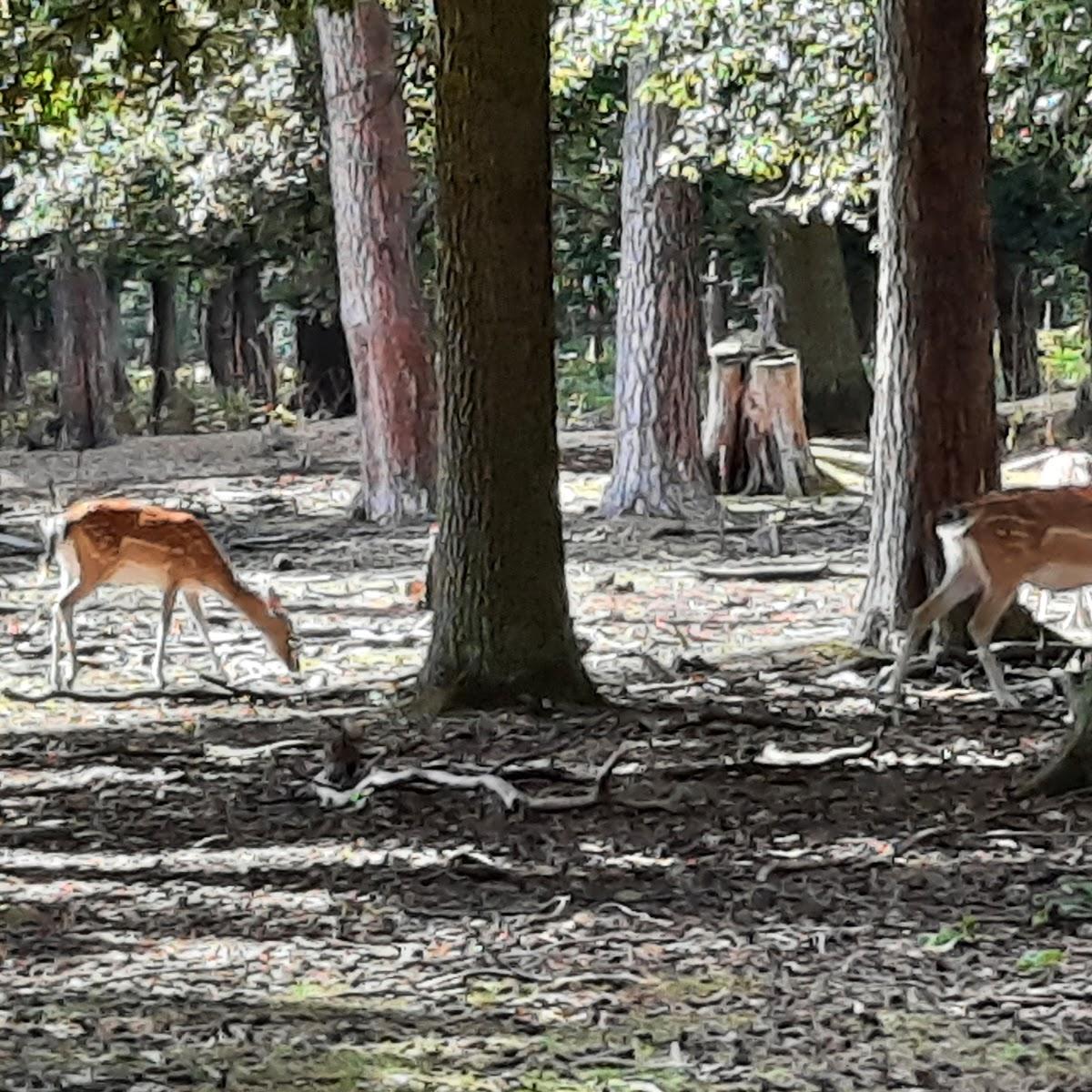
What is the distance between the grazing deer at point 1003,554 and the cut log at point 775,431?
9709 millimetres

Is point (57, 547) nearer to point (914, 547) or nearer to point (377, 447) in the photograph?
point (914, 547)

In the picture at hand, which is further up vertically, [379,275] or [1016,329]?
[379,275]

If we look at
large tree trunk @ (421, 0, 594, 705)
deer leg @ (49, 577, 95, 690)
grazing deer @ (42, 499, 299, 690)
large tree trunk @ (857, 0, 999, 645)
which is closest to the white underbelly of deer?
large tree trunk @ (857, 0, 999, 645)

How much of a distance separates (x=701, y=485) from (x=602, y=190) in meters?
8.64

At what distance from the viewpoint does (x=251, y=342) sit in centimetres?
3744

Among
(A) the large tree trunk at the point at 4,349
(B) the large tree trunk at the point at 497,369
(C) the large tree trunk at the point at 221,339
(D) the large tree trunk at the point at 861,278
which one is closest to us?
(B) the large tree trunk at the point at 497,369

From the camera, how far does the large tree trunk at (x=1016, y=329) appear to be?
3136 cm

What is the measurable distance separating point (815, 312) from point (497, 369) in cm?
1664

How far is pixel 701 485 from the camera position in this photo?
18312mm

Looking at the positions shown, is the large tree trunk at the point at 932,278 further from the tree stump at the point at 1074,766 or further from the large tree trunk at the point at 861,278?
the large tree trunk at the point at 861,278

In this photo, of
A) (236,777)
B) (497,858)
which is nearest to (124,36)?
(236,777)

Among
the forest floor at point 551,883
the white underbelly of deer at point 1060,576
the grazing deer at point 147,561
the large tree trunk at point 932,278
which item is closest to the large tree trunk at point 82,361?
the forest floor at point 551,883

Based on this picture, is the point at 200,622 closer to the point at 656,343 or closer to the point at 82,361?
the point at 656,343

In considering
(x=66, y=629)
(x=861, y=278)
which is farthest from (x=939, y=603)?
(x=861, y=278)
